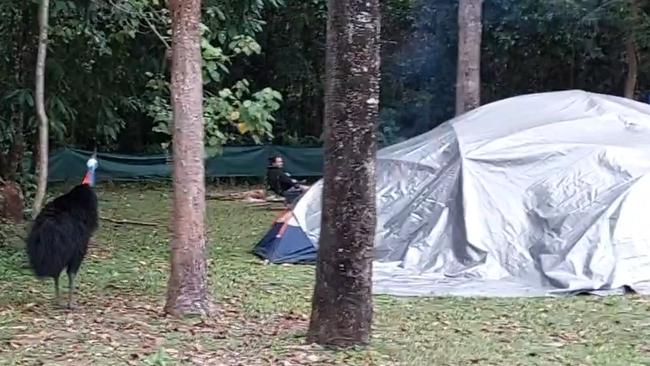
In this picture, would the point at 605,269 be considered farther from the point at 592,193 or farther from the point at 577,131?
the point at 577,131

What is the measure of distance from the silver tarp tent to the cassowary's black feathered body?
2.98 m

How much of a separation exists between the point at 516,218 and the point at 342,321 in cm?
457

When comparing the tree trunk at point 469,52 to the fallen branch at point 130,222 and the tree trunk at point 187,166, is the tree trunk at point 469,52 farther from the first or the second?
the tree trunk at point 187,166

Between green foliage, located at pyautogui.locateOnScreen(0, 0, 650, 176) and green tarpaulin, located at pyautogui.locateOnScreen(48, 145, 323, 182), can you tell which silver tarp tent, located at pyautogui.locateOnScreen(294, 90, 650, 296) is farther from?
green tarpaulin, located at pyautogui.locateOnScreen(48, 145, 323, 182)

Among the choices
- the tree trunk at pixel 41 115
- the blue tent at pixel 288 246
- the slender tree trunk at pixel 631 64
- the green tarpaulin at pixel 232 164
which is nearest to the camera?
the tree trunk at pixel 41 115

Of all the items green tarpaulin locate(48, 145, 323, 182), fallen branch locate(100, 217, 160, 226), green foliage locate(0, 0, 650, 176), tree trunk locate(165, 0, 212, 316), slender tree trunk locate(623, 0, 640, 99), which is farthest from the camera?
green tarpaulin locate(48, 145, 323, 182)

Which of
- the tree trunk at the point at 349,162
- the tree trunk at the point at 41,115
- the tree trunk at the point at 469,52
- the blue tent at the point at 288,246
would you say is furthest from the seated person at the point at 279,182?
the tree trunk at the point at 349,162

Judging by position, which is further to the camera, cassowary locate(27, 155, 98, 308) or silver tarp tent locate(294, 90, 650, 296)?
silver tarp tent locate(294, 90, 650, 296)

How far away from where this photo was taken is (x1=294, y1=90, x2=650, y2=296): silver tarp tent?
964 centimetres

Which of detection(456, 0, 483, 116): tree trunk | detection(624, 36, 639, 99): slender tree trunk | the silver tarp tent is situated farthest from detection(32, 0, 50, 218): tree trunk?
detection(624, 36, 639, 99): slender tree trunk

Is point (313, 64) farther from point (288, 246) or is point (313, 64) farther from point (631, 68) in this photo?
point (288, 246)

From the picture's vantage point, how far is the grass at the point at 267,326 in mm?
6141

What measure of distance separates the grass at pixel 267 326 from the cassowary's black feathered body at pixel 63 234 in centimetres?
36

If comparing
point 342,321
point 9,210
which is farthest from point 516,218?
point 9,210
